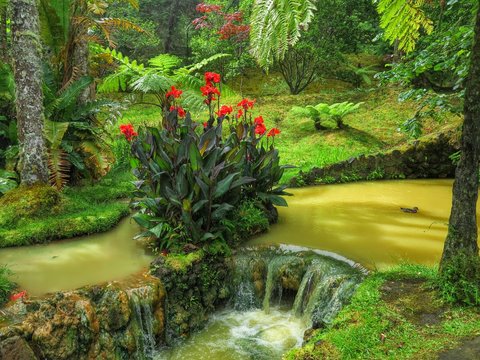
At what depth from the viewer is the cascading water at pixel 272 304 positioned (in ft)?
13.9

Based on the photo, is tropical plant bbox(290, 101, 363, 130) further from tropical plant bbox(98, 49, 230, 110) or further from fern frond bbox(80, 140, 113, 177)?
fern frond bbox(80, 140, 113, 177)

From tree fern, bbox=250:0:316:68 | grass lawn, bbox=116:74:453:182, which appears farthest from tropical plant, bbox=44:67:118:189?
tree fern, bbox=250:0:316:68

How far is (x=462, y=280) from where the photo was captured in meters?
3.46

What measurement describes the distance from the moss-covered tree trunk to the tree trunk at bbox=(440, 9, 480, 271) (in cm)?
530

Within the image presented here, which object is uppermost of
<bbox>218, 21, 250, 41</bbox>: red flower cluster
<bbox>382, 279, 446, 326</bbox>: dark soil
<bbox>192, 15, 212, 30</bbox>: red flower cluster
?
<bbox>192, 15, 212, 30</bbox>: red flower cluster

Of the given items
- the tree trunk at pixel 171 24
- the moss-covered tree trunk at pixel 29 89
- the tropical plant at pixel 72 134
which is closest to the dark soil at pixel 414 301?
the moss-covered tree trunk at pixel 29 89

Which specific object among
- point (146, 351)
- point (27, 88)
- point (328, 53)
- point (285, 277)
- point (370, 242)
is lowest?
point (146, 351)

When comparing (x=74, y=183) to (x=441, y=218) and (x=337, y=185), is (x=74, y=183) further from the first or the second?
(x=441, y=218)

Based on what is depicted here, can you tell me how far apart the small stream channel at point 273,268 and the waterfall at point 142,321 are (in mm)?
19

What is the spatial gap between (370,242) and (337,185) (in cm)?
352

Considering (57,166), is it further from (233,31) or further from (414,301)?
(233,31)

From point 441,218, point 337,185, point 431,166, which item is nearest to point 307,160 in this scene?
point 337,185

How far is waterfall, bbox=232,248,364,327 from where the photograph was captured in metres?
4.49

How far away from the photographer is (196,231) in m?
4.85
